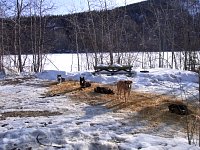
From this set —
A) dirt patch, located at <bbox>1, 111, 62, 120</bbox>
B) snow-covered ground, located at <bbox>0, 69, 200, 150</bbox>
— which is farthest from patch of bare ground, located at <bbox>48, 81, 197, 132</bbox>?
dirt patch, located at <bbox>1, 111, 62, 120</bbox>

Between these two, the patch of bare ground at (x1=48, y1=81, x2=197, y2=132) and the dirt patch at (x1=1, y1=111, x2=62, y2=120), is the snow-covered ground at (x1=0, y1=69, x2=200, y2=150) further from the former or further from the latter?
the patch of bare ground at (x1=48, y1=81, x2=197, y2=132)

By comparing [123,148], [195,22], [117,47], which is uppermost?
[195,22]

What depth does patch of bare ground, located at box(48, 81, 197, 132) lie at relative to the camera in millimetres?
8367

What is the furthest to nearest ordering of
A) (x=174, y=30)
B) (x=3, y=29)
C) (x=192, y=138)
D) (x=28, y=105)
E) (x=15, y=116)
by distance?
(x=174, y=30)
(x=3, y=29)
(x=28, y=105)
(x=15, y=116)
(x=192, y=138)

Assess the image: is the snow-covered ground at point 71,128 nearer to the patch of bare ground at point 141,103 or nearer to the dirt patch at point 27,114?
the dirt patch at point 27,114

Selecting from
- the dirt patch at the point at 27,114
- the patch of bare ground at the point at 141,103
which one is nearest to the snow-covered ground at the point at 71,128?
the dirt patch at the point at 27,114

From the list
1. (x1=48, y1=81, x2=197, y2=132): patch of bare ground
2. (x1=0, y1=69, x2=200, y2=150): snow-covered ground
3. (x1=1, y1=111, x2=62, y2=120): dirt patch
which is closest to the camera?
(x1=0, y1=69, x2=200, y2=150): snow-covered ground

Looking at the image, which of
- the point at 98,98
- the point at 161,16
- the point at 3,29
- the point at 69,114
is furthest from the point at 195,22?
the point at 69,114

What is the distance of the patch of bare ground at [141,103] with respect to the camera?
27.5 feet

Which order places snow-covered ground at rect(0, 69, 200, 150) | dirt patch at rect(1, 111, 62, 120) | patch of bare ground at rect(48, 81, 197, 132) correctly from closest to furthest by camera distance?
snow-covered ground at rect(0, 69, 200, 150)
patch of bare ground at rect(48, 81, 197, 132)
dirt patch at rect(1, 111, 62, 120)

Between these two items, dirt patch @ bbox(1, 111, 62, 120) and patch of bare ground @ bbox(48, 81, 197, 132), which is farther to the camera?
dirt patch @ bbox(1, 111, 62, 120)

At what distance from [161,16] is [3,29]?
17266 mm

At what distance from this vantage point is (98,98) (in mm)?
10906

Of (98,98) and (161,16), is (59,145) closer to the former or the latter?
(98,98)
